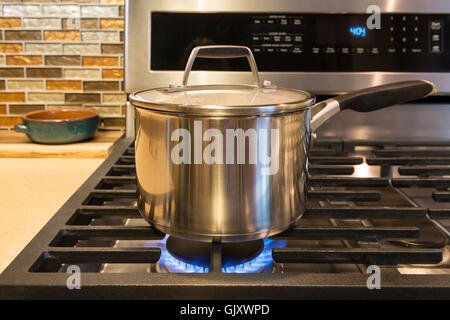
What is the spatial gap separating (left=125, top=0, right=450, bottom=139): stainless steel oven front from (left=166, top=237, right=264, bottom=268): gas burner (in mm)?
484

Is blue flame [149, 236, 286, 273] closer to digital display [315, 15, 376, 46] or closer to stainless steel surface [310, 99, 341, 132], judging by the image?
stainless steel surface [310, 99, 341, 132]

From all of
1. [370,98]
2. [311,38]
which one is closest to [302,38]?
[311,38]

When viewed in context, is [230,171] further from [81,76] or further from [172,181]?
[81,76]

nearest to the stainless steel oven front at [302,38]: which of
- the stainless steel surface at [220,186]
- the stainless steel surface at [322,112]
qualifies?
the stainless steel surface at [322,112]

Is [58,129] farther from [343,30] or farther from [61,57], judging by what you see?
[343,30]

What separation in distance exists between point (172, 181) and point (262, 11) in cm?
59

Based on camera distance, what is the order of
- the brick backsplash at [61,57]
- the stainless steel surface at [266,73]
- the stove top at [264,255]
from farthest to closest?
the brick backsplash at [61,57]
the stainless steel surface at [266,73]
the stove top at [264,255]

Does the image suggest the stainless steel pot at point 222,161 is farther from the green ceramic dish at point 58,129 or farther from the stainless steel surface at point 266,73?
the green ceramic dish at point 58,129

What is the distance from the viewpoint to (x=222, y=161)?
0.47 meters

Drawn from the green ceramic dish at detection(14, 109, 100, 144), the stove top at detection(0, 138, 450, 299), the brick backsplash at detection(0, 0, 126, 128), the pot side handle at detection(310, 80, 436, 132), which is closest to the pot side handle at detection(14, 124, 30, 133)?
the green ceramic dish at detection(14, 109, 100, 144)

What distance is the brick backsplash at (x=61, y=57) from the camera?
1192mm

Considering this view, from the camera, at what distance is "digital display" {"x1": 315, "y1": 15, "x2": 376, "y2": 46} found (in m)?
0.97

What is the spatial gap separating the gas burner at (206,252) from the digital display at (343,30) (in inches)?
22.0

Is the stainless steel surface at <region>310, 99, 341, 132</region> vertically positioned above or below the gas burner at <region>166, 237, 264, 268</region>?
above
